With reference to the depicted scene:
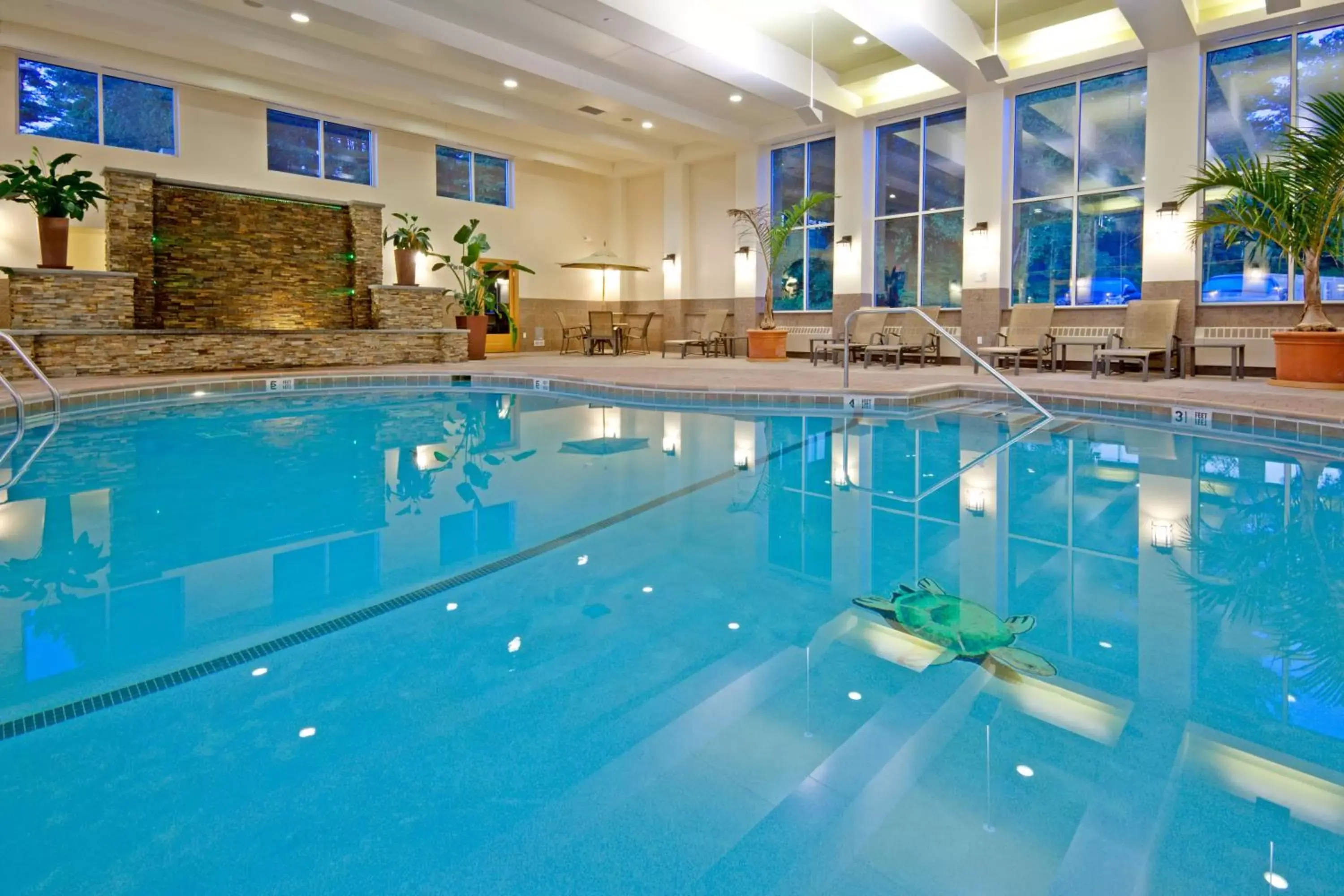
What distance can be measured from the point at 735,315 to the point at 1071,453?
1013 centimetres

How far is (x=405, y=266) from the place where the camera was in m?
12.1

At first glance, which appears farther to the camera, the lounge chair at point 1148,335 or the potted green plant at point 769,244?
the potted green plant at point 769,244

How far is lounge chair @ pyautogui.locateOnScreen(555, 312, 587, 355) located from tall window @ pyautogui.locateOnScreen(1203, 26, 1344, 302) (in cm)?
955

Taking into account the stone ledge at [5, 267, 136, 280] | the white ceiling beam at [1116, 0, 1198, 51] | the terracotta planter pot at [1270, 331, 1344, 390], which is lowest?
the terracotta planter pot at [1270, 331, 1344, 390]

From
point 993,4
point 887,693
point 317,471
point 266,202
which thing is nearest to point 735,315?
point 993,4

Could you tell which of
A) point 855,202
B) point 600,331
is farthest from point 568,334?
point 855,202

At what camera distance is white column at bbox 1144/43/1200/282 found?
377 inches

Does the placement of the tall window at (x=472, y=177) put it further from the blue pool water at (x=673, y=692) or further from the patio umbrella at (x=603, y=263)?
the blue pool water at (x=673, y=692)

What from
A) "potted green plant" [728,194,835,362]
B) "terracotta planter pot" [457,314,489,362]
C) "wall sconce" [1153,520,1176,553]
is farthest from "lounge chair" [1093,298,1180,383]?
"terracotta planter pot" [457,314,489,362]

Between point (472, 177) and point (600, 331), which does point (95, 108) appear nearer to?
point (472, 177)

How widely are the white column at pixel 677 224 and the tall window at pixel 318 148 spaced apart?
17.8 ft

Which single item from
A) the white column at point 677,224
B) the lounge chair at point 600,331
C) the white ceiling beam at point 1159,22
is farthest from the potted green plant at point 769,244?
the white ceiling beam at point 1159,22

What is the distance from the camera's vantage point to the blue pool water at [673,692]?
1322 millimetres

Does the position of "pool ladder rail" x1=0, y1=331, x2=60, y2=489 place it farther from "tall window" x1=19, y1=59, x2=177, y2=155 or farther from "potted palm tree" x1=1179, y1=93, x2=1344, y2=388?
"potted palm tree" x1=1179, y1=93, x2=1344, y2=388
